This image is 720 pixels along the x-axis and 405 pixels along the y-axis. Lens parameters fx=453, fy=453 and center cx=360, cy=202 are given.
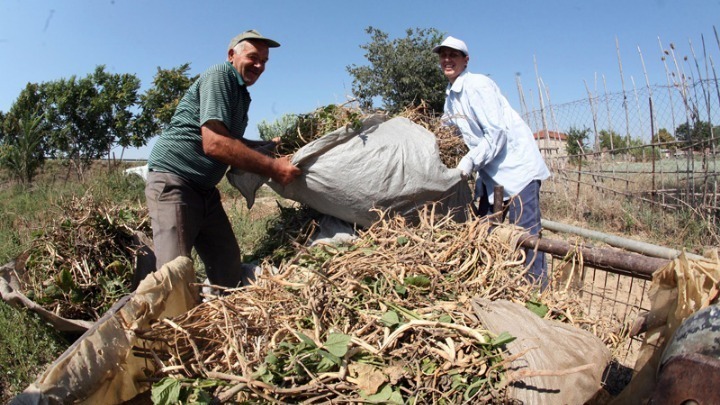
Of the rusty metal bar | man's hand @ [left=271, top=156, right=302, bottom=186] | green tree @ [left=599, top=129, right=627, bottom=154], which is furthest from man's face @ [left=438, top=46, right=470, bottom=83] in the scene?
green tree @ [left=599, top=129, right=627, bottom=154]

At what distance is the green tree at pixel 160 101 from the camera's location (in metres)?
11.9

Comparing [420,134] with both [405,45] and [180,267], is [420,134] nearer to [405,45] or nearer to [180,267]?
[180,267]

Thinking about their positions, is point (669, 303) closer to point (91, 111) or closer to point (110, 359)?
point (110, 359)

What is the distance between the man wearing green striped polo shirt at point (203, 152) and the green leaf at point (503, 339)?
132 cm

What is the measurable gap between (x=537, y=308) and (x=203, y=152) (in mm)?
1764

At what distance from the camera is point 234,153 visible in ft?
6.95

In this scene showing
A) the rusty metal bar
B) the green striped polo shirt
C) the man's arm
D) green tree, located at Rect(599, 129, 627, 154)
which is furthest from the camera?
green tree, located at Rect(599, 129, 627, 154)

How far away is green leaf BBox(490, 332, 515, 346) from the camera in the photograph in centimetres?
116

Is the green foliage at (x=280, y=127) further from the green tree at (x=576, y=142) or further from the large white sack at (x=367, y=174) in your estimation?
the green tree at (x=576, y=142)

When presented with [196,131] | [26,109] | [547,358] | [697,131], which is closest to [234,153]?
[196,131]

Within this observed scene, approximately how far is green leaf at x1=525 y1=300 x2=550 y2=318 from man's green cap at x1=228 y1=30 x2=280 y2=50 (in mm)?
1784

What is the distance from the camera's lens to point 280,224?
2.73 m

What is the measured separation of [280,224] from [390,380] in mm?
1724

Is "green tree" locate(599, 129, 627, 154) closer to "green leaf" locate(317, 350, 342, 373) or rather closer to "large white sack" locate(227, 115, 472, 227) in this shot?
"large white sack" locate(227, 115, 472, 227)
